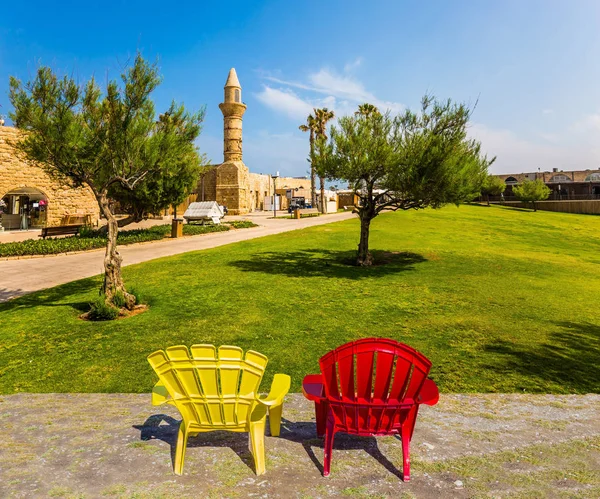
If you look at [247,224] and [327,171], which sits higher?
[327,171]

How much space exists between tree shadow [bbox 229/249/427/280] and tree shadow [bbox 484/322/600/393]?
6.42 m

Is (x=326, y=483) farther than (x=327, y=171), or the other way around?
(x=327, y=171)

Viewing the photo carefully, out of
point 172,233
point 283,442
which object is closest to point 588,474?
point 283,442

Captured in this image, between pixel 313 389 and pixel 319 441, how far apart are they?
21.1 inches

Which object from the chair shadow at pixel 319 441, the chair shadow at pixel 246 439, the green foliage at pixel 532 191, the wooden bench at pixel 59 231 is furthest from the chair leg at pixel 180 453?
the green foliage at pixel 532 191

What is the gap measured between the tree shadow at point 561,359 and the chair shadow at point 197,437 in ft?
13.5

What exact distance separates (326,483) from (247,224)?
2687 centimetres

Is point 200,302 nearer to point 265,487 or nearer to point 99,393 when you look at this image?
point 99,393

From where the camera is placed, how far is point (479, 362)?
646 cm

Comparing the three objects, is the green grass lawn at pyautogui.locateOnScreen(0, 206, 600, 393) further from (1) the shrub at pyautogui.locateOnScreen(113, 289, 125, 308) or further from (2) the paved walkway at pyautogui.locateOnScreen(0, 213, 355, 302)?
(2) the paved walkway at pyautogui.locateOnScreen(0, 213, 355, 302)

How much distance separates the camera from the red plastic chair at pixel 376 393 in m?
3.59

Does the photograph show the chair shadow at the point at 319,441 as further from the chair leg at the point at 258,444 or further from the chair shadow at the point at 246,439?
the chair leg at the point at 258,444

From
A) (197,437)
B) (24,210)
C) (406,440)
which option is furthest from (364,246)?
(24,210)

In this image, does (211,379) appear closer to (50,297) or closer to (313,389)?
(313,389)
